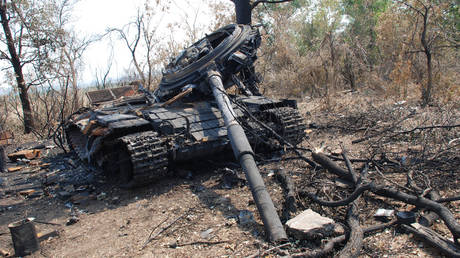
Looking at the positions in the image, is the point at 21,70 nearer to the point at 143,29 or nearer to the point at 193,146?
the point at 143,29

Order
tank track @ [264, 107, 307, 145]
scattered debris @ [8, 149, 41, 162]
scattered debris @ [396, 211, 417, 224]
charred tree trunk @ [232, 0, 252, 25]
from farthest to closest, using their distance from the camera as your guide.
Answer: charred tree trunk @ [232, 0, 252, 25] < scattered debris @ [8, 149, 41, 162] < tank track @ [264, 107, 307, 145] < scattered debris @ [396, 211, 417, 224]

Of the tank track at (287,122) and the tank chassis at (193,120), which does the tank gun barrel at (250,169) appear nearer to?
the tank chassis at (193,120)

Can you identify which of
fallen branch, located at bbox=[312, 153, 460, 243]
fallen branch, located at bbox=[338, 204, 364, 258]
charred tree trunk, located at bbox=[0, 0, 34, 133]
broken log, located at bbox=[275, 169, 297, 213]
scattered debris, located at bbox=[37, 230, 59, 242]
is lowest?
fallen branch, located at bbox=[338, 204, 364, 258]

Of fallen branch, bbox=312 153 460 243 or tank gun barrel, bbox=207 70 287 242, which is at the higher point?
tank gun barrel, bbox=207 70 287 242

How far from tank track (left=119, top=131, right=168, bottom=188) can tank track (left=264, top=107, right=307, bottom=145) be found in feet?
7.10

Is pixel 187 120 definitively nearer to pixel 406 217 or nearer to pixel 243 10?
pixel 406 217

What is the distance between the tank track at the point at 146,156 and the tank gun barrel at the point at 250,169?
1100 mm

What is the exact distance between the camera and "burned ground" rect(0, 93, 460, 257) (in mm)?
3336

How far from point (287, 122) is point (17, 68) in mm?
10636

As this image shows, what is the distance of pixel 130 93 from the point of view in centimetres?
1037

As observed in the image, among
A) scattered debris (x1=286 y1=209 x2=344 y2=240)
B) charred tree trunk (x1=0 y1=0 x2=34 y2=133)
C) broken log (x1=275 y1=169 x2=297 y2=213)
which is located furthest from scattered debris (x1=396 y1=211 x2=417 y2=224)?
charred tree trunk (x1=0 y1=0 x2=34 y2=133)

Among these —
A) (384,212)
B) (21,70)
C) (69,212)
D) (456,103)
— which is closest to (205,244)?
(384,212)

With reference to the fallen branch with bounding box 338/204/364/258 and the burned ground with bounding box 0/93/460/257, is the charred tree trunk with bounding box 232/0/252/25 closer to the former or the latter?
the burned ground with bounding box 0/93/460/257

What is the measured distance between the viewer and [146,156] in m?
4.81
